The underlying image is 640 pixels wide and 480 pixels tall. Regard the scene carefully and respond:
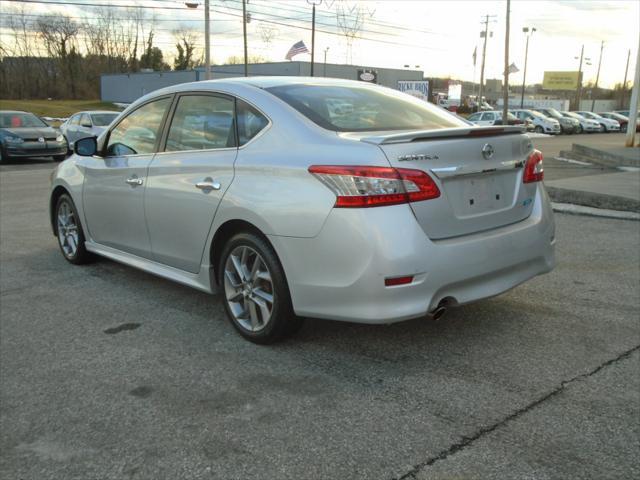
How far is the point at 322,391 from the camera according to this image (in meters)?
3.28

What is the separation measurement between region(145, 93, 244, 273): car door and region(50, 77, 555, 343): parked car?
1cm

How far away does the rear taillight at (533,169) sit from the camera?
402cm

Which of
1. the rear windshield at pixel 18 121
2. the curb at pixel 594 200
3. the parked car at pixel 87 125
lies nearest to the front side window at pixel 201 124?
the curb at pixel 594 200

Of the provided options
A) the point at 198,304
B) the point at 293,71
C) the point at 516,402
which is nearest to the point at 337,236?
the point at 516,402

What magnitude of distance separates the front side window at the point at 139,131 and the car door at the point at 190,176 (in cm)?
20

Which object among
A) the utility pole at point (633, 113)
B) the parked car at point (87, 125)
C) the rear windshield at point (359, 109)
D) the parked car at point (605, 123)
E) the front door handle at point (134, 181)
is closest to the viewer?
the rear windshield at point (359, 109)

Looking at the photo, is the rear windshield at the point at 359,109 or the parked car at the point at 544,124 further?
the parked car at the point at 544,124

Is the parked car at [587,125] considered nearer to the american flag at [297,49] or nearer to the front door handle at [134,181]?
the american flag at [297,49]

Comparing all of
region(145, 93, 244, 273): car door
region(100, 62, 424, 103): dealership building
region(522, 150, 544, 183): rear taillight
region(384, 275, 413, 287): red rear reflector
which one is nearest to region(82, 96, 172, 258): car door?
region(145, 93, 244, 273): car door

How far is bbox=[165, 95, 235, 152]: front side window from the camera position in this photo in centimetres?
420

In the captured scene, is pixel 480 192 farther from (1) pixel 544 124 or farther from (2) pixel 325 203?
(1) pixel 544 124

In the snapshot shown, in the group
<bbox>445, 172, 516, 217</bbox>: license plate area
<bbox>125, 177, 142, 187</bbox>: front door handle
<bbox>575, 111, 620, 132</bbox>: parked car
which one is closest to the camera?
<bbox>445, 172, 516, 217</bbox>: license plate area

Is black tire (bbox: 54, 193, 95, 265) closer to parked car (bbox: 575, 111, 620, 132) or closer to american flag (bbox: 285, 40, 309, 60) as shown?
american flag (bbox: 285, 40, 309, 60)

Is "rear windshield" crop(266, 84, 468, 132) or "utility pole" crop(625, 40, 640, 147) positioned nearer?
"rear windshield" crop(266, 84, 468, 132)
